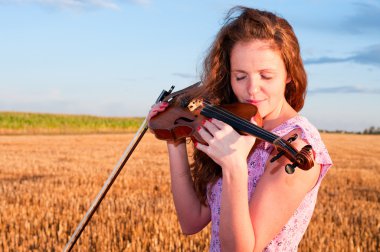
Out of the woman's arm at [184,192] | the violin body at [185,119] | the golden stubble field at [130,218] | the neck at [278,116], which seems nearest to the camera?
the violin body at [185,119]

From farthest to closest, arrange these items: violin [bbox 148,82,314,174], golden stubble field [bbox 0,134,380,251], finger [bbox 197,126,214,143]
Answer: golden stubble field [bbox 0,134,380,251] < finger [bbox 197,126,214,143] < violin [bbox 148,82,314,174]

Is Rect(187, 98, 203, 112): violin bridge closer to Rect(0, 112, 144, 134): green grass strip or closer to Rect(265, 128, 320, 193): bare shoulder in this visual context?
Rect(265, 128, 320, 193): bare shoulder

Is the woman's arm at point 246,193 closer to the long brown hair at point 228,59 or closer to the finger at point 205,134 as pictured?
the finger at point 205,134

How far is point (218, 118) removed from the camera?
1948 millimetres

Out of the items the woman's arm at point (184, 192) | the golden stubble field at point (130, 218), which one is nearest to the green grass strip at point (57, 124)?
the golden stubble field at point (130, 218)

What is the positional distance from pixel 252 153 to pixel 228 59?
453 millimetres

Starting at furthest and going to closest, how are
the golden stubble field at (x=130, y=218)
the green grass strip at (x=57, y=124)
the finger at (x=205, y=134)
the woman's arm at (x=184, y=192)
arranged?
the green grass strip at (x=57, y=124) < the golden stubble field at (x=130, y=218) < the woman's arm at (x=184, y=192) < the finger at (x=205, y=134)

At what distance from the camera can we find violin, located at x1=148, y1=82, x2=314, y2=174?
1729 mm

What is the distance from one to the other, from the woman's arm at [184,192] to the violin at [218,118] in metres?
0.09

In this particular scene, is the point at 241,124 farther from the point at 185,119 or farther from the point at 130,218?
the point at 130,218

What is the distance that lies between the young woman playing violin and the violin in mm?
41

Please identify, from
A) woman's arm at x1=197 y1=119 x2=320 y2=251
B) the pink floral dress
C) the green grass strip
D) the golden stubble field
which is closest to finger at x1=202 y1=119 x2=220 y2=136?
woman's arm at x1=197 y1=119 x2=320 y2=251

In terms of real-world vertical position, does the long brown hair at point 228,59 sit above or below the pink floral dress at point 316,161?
above

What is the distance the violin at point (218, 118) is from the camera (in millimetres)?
1729
